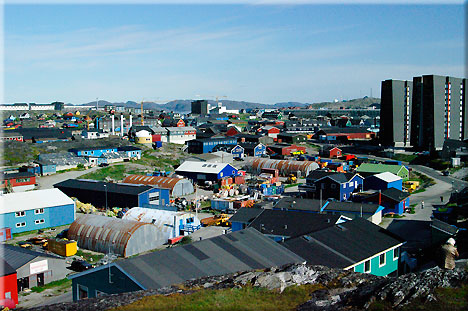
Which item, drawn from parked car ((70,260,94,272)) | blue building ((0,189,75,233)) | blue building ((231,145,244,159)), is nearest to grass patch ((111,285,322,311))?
parked car ((70,260,94,272))

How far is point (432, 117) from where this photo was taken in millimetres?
43938

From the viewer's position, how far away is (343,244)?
12891 millimetres

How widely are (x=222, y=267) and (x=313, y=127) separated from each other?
186 feet

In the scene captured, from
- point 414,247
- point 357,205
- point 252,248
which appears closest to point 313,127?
point 357,205

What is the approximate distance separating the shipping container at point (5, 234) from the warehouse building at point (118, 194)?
18.7 ft

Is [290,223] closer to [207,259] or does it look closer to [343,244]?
[343,244]

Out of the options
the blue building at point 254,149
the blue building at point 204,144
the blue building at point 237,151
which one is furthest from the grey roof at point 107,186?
the blue building at point 254,149

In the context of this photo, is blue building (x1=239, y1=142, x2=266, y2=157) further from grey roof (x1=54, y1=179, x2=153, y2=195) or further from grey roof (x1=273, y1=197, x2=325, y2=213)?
grey roof (x1=273, y1=197, x2=325, y2=213)

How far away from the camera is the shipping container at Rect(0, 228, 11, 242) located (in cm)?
1805

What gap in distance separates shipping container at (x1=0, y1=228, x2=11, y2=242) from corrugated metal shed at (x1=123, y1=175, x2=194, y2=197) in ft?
31.5

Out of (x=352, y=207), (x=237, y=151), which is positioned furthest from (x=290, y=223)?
(x=237, y=151)

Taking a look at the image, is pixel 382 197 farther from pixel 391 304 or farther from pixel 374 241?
pixel 391 304

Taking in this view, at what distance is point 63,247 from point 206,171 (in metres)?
15.3

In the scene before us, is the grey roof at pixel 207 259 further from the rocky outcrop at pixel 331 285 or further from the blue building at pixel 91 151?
the blue building at pixel 91 151
